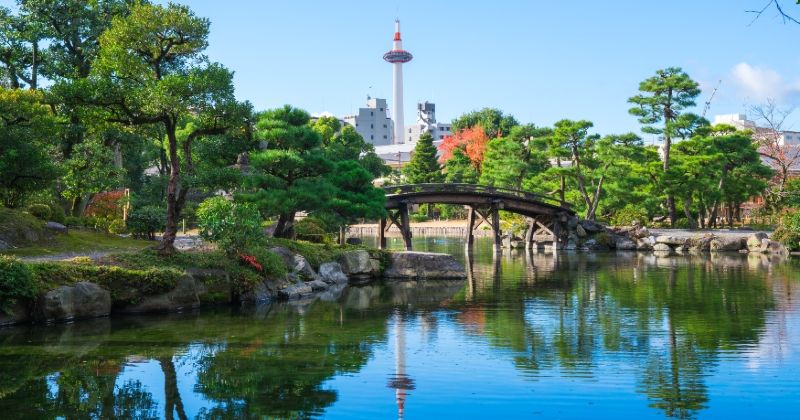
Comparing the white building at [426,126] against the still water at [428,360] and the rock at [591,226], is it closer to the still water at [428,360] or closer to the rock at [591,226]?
the rock at [591,226]

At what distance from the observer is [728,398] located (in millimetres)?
10156

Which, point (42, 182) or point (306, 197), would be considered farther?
point (306, 197)

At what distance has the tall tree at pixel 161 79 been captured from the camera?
18.9 metres

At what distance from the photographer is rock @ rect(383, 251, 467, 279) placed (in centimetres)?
2772

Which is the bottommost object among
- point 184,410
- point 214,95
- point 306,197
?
point 184,410

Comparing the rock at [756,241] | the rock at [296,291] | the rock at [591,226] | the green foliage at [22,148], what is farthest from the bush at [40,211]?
the rock at [756,241]

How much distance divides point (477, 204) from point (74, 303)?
29229 millimetres

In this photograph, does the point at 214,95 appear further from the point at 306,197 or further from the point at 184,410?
the point at 184,410

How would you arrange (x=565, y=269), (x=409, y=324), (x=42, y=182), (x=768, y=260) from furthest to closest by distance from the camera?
(x=768, y=260), (x=565, y=269), (x=42, y=182), (x=409, y=324)

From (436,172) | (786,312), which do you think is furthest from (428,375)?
(436,172)

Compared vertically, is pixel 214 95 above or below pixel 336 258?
above

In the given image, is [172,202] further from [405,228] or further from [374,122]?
[374,122]

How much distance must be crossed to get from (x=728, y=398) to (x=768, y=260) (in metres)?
27.7

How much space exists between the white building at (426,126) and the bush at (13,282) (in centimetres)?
11784
